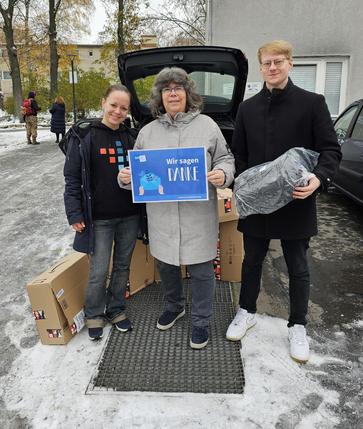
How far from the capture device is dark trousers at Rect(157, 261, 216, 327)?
2605mm

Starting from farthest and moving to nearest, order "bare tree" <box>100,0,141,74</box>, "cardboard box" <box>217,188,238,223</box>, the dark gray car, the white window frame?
"bare tree" <box>100,0,141,74</box> → the white window frame → the dark gray car → "cardboard box" <box>217,188,238,223</box>

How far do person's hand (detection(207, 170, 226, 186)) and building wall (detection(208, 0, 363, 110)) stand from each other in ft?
24.7

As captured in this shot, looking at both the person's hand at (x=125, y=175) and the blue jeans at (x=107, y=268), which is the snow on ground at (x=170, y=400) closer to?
the blue jeans at (x=107, y=268)

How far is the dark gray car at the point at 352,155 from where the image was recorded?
4797 mm

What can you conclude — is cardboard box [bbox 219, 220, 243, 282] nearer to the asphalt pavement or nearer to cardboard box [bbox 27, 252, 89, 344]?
the asphalt pavement

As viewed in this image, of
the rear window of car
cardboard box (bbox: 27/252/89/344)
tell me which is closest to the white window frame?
the rear window of car

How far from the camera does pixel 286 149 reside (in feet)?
7.67

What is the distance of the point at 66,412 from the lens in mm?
2213

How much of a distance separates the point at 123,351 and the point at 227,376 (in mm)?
764

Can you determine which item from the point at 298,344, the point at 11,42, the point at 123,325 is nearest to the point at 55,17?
the point at 11,42

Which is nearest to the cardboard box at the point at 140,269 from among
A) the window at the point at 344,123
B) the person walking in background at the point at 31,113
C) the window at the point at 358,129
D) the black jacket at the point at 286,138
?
the black jacket at the point at 286,138

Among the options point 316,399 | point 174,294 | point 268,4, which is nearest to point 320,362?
point 316,399

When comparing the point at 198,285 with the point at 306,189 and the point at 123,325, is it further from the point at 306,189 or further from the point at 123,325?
the point at 306,189

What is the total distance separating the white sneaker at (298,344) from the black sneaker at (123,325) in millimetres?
1197
